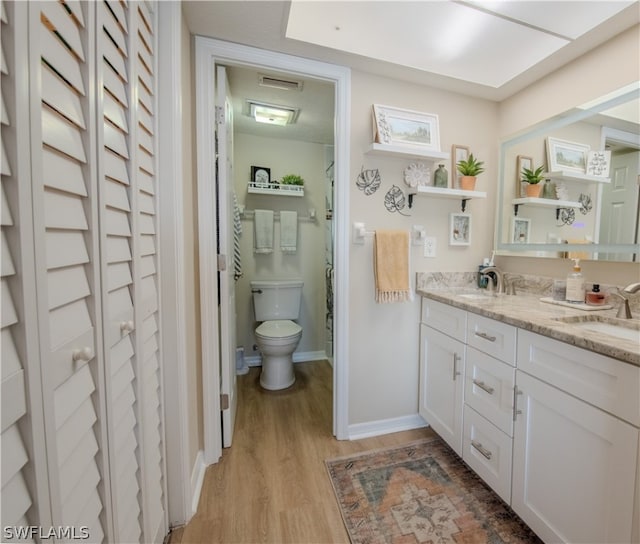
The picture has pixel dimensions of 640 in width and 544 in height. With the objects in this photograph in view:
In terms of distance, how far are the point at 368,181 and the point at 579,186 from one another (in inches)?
44.5

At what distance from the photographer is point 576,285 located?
1.49 m

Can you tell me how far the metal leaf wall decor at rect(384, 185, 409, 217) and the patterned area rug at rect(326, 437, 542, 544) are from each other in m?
1.46

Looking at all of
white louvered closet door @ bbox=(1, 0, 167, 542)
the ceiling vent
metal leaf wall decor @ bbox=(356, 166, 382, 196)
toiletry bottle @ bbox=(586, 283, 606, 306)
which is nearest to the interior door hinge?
the ceiling vent

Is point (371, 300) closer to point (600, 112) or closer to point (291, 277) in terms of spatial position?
point (291, 277)

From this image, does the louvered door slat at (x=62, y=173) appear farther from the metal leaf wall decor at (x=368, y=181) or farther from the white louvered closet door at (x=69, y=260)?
the metal leaf wall decor at (x=368, y=181)

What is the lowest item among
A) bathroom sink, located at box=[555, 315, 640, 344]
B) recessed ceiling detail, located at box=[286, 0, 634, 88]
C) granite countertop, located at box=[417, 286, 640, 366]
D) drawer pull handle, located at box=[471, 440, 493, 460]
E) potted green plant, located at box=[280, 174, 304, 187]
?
drawer pull handle, located at box=[471, 440, 493, 460]

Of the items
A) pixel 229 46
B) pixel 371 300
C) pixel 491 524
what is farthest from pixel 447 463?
pixel 229 46

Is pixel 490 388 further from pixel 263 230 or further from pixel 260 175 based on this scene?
pixel 260 175

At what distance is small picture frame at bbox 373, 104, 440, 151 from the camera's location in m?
1.71

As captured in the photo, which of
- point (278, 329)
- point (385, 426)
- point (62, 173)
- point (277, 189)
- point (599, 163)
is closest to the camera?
point (62, 173)

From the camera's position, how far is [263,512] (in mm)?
1311

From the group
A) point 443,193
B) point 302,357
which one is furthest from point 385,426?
point 443,193

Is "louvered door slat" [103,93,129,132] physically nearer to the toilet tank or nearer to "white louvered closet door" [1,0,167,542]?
"white louvered closet door" [1,0,167,542]

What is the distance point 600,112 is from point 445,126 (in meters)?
0.75
